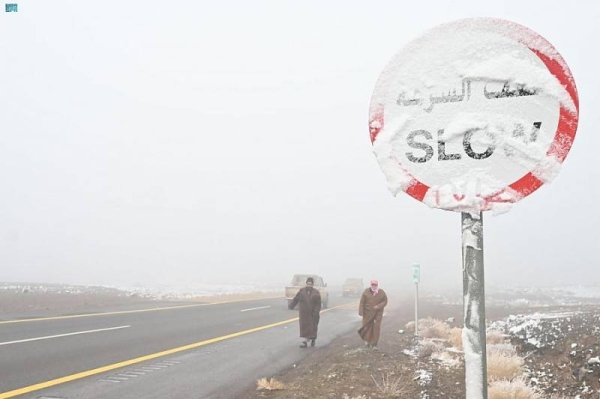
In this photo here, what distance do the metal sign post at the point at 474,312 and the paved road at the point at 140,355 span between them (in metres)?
5.59

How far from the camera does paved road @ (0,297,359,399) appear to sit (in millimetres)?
6566

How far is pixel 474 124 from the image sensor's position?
5.29 ft

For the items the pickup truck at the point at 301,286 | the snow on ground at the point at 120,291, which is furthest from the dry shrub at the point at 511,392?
the snow on ground at the point at 120,291

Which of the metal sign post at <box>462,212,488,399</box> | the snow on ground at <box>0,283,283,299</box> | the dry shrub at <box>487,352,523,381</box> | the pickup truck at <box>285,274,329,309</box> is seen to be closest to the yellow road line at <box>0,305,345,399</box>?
the dry shrub at <box>487,352,523,381</box>

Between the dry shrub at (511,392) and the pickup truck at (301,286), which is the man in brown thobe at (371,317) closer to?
the dry shrub at (511,392)

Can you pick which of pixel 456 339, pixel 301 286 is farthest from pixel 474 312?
pixel 301 286

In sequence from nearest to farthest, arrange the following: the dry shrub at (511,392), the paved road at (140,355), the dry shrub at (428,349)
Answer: the dry shrub at (511,392)
the paved road at (140,355)
the dry shrub at (428,349)

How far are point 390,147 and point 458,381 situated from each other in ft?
21.3

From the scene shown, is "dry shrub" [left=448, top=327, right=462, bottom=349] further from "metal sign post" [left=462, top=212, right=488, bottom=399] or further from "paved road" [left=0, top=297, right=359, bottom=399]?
"metal sign post" [left=462, top=212, right=488, bottom=399]

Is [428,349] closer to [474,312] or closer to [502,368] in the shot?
[502,368]

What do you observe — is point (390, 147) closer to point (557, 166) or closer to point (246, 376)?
point (557, 166)

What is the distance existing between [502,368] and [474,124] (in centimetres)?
668

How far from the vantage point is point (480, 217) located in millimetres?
1579

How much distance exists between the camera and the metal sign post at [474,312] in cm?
153
